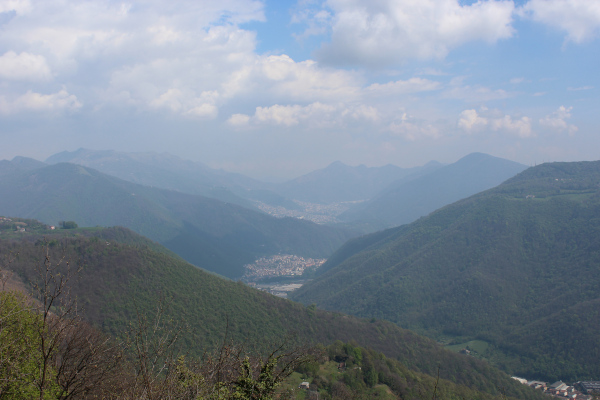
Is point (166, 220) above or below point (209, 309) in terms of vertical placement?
above

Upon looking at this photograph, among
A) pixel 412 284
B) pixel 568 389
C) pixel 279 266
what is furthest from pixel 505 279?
pixel 279 266

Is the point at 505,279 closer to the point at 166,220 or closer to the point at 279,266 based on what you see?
the point at 279,266

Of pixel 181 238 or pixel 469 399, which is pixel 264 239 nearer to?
pixel 181 238

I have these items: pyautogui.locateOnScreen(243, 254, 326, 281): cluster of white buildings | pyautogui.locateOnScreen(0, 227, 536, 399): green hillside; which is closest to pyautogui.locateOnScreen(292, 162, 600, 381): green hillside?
pyautogui.locateOnScreen(0, 227, 536, 399): green hillside

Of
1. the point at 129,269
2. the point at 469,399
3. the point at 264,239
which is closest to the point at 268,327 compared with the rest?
the point at 129,269

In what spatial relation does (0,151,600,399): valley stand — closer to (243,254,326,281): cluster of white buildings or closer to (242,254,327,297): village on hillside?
(242,254,327,297): village on hillside

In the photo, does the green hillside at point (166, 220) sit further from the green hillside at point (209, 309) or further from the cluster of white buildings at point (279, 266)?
the green hillside at point (209, 309)
